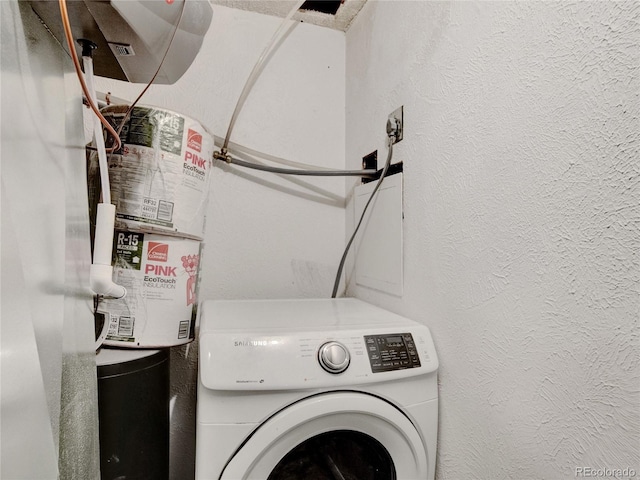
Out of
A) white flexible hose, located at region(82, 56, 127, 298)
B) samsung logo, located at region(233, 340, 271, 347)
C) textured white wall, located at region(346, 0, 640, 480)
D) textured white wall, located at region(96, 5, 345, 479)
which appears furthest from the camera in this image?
textured white wall, located at region(96, 5, 345, 479)

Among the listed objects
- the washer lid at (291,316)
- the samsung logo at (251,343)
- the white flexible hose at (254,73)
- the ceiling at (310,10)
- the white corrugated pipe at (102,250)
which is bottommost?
the samsung logo at (251,343)

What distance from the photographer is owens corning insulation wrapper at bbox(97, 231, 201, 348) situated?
91 cm

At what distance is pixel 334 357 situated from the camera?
83cm

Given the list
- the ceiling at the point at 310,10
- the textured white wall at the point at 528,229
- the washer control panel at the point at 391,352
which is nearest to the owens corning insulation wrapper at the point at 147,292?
the washer control panel at the point at 391,352

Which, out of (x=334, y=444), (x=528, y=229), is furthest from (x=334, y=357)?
(x=528, y=229)

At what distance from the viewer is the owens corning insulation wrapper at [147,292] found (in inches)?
35.7

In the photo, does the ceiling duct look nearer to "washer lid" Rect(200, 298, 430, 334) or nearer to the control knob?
"washer lid" Rect(200, 298, 430, 334)

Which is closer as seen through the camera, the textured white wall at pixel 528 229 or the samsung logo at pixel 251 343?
the textured white wall at pixel 528 229

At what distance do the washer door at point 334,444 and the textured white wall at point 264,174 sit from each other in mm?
603

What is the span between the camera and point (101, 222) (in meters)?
0.72

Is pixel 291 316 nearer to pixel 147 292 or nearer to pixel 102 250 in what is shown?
pixel 147 292

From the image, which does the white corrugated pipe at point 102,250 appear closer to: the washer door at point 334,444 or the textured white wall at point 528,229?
the washer door at point 334,444

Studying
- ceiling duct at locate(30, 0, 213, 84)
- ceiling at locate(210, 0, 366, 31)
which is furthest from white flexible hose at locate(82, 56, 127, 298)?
ceiling at locate(210, 0, 366, 31)

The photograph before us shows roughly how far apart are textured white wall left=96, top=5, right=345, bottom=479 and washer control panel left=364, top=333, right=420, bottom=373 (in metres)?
0.67
